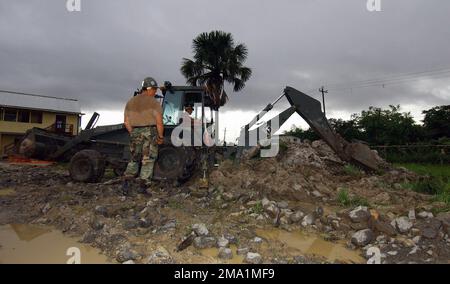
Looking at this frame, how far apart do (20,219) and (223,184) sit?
3.34 metres

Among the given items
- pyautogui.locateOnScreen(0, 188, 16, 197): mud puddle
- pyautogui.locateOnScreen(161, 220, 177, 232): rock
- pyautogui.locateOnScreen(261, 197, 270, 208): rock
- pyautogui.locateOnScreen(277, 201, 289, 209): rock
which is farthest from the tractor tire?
pyautogui.locateOnScreen(277, 201, 289, 209): rock

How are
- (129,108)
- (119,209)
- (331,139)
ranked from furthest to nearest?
(331,139) → (129,108) → (119,209)

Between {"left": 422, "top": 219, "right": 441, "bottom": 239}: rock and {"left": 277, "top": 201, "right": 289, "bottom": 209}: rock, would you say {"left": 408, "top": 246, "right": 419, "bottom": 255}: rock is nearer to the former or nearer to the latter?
{"left": 422, "top": 219, "right": 441, "bottom": 239}: rock

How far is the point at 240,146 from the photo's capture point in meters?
8.13

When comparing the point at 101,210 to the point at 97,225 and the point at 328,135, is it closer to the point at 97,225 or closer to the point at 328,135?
the point at 97,225

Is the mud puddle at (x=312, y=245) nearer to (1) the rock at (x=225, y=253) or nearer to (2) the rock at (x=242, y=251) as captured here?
(2) the rock at (x=242, y=251)

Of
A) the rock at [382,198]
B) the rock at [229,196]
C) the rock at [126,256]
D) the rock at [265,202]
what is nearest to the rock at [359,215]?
the rock at [265,202]

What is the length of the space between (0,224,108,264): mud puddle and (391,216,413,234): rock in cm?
Result: 339

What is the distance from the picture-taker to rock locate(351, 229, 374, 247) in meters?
4.22

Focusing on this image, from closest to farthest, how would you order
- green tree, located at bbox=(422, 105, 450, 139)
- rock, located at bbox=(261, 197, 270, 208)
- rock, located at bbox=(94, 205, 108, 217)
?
rock, located at bbox=(94, 205, 108, 217) < rock, located at bbox=(261, 197, 270, 208) < green tree, located at bbox=(422, 105, 450, 139)

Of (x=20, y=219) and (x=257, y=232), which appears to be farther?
(x=20, y=219)
